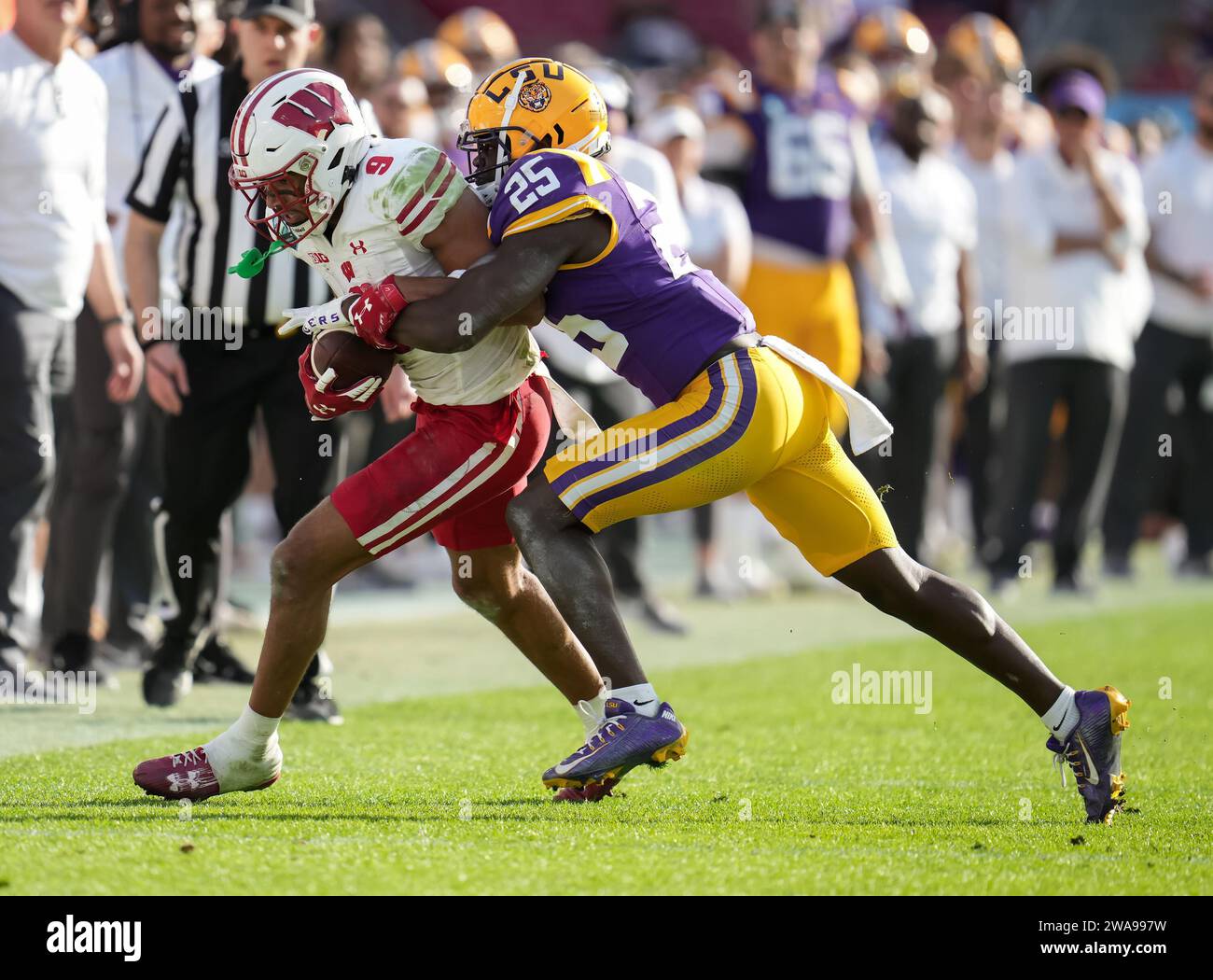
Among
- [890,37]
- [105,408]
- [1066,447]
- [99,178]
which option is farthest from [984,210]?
[99,178]

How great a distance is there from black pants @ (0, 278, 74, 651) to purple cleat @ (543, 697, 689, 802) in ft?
9.52

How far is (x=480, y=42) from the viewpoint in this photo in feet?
39.7

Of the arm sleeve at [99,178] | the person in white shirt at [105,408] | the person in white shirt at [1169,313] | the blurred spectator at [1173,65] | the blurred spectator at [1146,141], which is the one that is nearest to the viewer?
the arm sleeve at [99,178]

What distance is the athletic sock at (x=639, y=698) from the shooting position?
4.62 metres

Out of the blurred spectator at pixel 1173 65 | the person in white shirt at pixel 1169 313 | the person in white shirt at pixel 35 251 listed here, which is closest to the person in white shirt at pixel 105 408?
the person in white shirt at pixel 35 251

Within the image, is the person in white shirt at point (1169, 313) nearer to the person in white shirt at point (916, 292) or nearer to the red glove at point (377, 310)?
the person in white shirt at point (916, 292)

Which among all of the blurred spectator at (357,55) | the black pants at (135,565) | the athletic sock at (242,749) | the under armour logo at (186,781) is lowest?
the under armour logo at (186,781)

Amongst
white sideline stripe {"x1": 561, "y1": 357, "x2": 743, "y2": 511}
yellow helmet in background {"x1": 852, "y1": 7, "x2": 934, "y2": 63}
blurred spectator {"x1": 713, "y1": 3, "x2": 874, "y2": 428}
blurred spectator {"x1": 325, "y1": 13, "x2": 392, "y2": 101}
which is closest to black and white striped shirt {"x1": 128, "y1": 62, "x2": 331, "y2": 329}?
white sideline stripe {"x1": 561, "y1": 357, "x2": 743, "y2": 511}

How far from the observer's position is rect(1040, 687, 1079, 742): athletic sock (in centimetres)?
479

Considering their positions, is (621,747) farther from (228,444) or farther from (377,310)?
(228,444)

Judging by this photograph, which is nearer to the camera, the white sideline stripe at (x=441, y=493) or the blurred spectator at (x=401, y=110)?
the white sideline stripe at (x=441, y=493)

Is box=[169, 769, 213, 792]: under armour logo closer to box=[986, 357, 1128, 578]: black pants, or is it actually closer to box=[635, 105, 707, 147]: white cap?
box=[635, 105, 707, 147]: white cap
